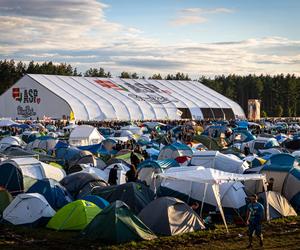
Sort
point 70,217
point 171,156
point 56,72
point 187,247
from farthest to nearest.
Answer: point 56,72
point 171,156
point 70,217
point 187,247

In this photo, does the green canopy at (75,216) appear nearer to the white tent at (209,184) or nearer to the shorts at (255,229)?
the white tent at (209,184)

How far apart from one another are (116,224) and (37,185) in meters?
4.04

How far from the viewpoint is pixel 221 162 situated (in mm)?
19750

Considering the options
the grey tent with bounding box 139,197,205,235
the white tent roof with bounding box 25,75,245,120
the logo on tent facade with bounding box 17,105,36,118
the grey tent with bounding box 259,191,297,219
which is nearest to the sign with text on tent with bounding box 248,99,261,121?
the white tent roof with bounding box 25,75,245,120

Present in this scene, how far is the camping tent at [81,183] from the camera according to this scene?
15438mm

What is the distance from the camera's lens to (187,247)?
11.4 meters

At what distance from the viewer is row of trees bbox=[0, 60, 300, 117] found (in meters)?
93.4

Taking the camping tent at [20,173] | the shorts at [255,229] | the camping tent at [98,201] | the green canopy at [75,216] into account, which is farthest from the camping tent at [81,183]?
the shorts at [255,229]

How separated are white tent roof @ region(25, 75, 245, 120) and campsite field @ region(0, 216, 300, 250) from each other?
1675 inches

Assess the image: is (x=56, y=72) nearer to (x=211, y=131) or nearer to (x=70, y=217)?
(x=211, y=131)

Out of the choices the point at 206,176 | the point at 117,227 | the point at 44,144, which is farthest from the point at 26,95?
the point at 117,227

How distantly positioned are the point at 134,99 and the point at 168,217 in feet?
165

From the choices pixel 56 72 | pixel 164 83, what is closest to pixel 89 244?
pixel 164 83

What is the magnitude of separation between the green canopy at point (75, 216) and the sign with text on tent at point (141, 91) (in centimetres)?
4951
